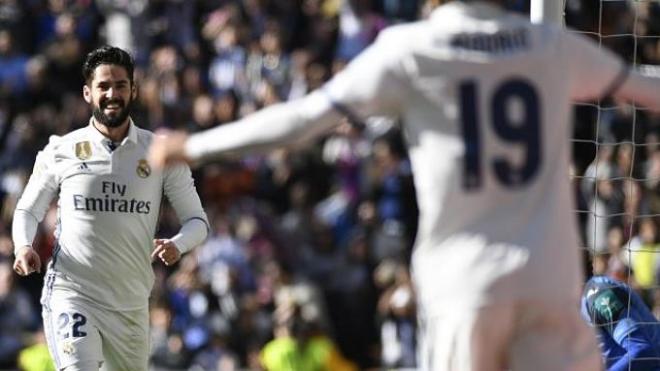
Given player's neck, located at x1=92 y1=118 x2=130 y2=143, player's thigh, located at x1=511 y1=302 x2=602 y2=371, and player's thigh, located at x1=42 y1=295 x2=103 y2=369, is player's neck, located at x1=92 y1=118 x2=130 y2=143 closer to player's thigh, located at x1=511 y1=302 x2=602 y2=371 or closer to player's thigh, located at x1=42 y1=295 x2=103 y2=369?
player's thigh, located at x1=42 y1=295 x2=103 y2=369

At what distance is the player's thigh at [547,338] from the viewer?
5.82m

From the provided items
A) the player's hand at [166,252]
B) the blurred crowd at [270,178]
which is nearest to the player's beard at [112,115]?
the player's hand at [166,252]

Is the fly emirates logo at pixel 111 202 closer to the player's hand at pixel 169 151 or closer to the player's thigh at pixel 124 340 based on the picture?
the player's thigh at pixel 124 340

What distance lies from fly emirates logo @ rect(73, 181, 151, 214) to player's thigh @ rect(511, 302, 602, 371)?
3114mm

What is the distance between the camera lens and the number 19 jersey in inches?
227

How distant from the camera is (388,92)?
5.82 metres

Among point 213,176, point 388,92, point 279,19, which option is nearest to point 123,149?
point 388,92

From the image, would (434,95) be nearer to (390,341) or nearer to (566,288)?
(566,288)

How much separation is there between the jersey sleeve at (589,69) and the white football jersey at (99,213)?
117 inches

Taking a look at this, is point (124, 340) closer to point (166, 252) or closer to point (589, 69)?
point (166, 252)

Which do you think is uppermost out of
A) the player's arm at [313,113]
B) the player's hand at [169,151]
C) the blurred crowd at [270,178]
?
the player's arm at [313,113]

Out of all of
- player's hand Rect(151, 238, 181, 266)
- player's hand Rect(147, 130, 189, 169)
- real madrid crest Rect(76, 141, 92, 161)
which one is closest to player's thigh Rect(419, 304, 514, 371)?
player's hand Rect(147, 130, 189, 169)

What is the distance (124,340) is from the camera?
8484 millimetres

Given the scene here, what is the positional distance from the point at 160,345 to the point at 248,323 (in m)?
0.89
